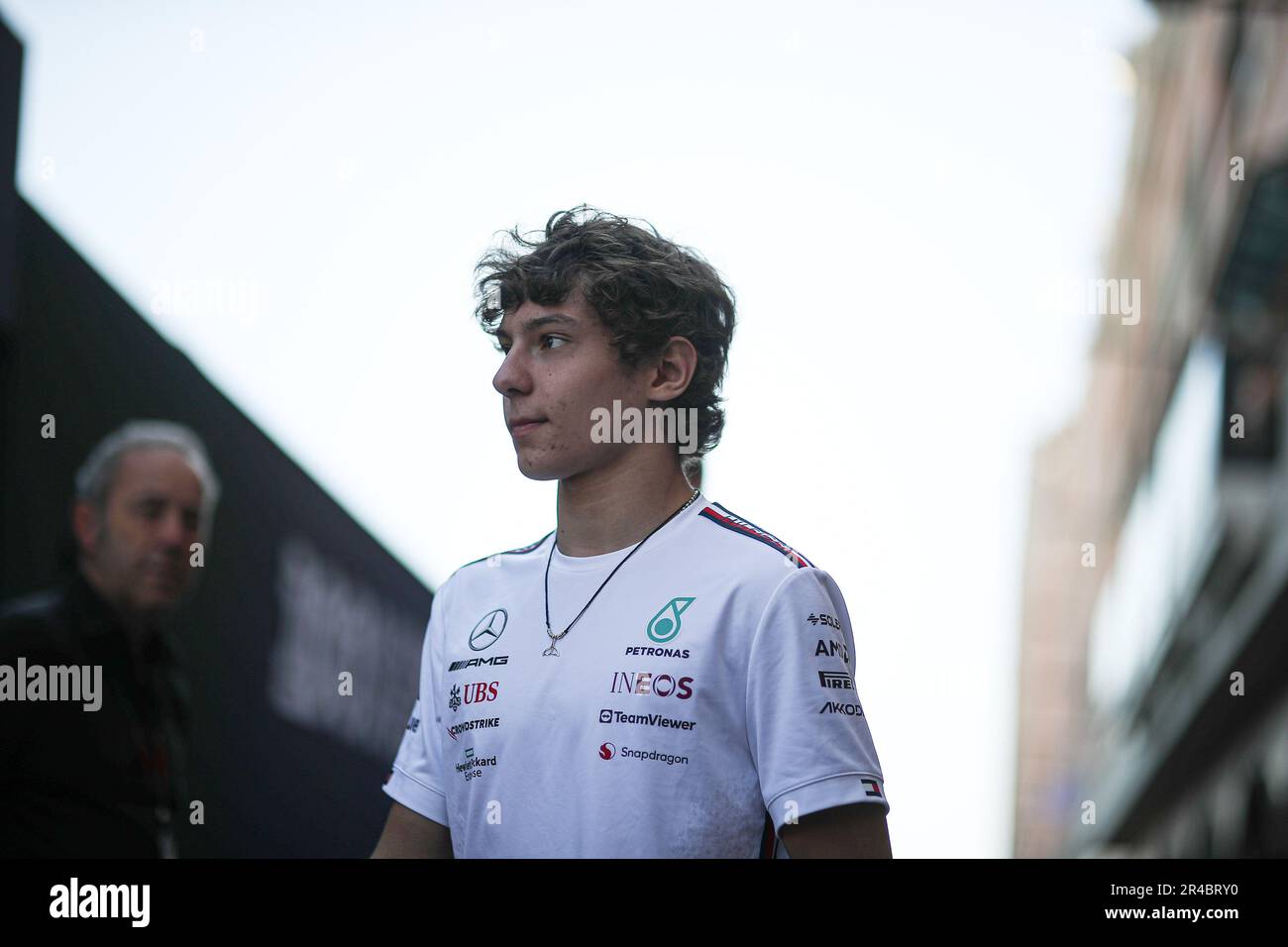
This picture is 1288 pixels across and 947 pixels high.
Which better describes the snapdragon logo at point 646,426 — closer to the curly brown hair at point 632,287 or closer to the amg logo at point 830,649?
the curly brown hair at point 632,287

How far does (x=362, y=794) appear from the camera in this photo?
6.74 meters

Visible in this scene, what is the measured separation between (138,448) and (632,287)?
2.65m

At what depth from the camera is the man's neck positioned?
281cm

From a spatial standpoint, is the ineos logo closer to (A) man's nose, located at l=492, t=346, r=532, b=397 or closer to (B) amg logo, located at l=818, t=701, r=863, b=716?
(A) man's nose, located at l=492, t=346, r=532, b=397

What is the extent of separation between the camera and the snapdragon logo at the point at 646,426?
2812 mm

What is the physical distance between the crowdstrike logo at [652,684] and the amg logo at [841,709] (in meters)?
0.25

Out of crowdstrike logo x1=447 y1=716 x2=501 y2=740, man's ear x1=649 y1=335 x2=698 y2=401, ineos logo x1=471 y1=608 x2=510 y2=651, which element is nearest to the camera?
crowdstrike logo x1=447 y1=716 x2=501 y2=740

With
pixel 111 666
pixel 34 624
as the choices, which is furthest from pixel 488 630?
pixel 111 666

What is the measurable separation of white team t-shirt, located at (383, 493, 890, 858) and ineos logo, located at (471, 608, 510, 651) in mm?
10

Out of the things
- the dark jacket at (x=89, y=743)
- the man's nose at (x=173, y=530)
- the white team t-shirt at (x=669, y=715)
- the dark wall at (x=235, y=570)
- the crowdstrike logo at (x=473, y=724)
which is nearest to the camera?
the white team t-shirt at (x=669, y=715)

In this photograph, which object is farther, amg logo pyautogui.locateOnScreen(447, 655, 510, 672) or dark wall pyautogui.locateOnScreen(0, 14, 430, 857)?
dark wall pyautogui.locateOnScreen(0, 14, 430, 857)
